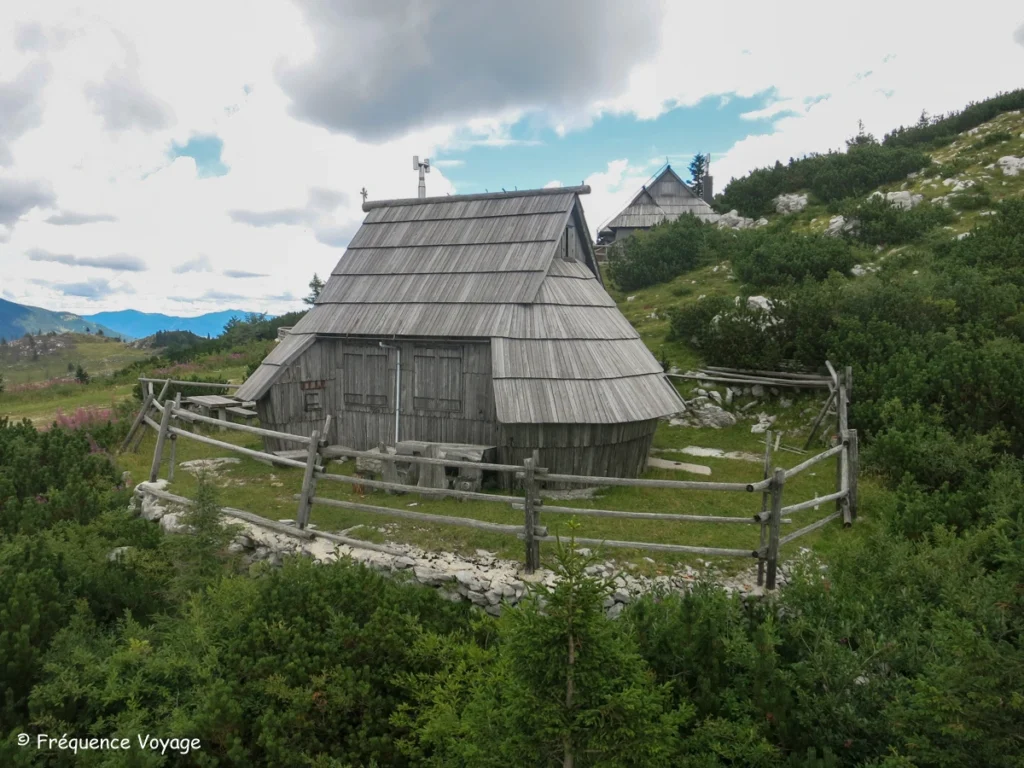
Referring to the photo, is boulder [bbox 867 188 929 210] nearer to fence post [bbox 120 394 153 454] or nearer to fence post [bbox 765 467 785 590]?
fence post [bbox 765 467 785 590]

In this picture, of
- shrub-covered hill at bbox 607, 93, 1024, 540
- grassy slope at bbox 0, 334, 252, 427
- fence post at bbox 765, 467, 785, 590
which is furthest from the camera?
grassy slope at bbox 0, 334, 252, 427

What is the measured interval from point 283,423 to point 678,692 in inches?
415

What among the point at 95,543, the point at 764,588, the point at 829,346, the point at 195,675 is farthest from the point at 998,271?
the point at 95,543

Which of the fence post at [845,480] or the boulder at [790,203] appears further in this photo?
the boulder at [790,203]

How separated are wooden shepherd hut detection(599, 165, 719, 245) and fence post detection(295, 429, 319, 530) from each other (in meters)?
31.9

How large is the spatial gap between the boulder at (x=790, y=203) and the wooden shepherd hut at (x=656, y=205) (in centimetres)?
436

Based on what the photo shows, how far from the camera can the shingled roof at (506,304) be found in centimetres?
1124

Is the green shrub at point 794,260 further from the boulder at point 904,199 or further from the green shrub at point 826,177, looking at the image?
the green shrub at point 826,177

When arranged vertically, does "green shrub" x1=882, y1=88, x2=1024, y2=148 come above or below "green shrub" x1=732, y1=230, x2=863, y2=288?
above

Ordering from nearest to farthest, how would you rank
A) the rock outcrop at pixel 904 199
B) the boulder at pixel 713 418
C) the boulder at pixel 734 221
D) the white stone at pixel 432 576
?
the white stone at pixel 432 576
the boulder at pixel 713 418
the rock outcrop at pixel 904 199
the boulder at pixel 734 221

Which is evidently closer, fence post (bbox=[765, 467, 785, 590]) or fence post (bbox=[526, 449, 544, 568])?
fence post (bbox=[765, 467, 785, 590])

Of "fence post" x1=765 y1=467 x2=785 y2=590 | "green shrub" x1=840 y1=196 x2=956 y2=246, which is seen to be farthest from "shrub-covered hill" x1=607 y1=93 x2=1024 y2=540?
"fence post" x1=765 y1=467 x2=785 y2=590

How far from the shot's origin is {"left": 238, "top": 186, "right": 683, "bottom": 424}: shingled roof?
36.9ft

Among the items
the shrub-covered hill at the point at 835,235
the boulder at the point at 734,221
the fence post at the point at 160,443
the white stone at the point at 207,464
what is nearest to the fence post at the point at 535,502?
the fence post at the point at 160,443
